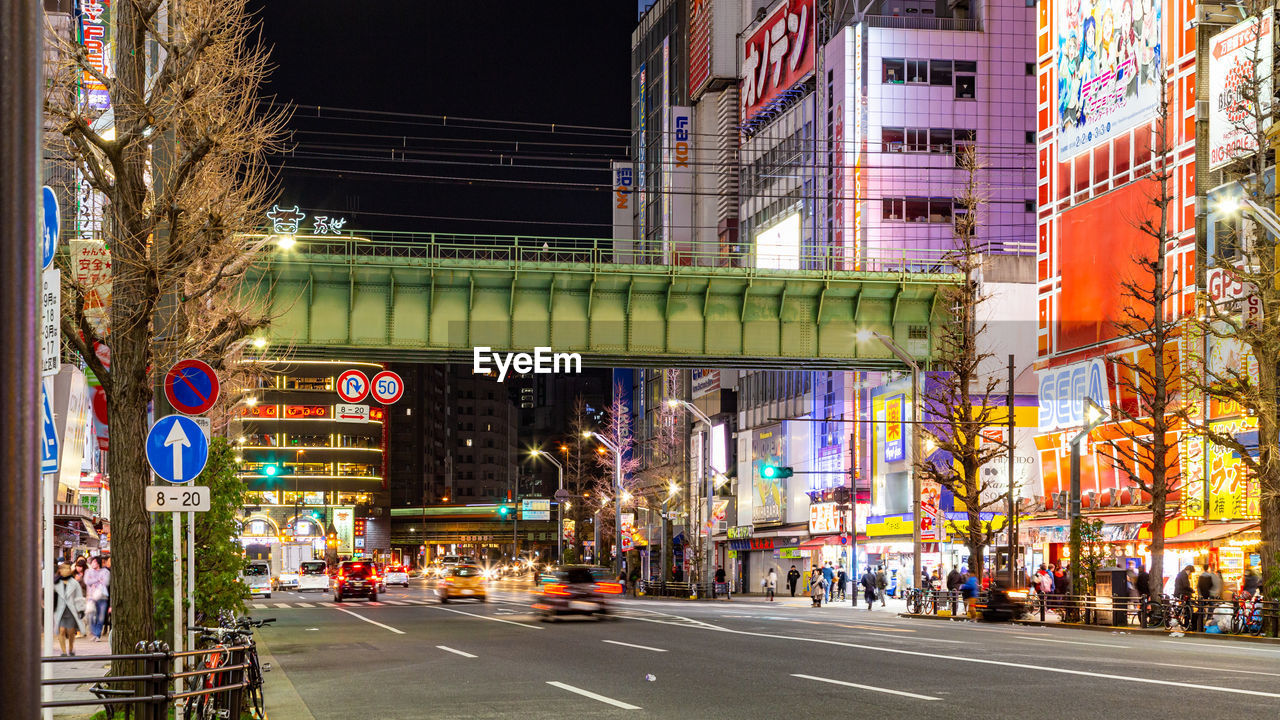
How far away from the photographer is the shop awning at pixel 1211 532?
122ft

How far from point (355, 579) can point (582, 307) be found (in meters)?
21.0

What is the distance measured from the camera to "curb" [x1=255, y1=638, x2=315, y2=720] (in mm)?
14680

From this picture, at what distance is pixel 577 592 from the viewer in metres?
36.1

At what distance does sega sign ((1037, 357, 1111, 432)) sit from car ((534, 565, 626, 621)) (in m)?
18.9

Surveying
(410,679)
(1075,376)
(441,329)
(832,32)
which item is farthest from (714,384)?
(410,679)

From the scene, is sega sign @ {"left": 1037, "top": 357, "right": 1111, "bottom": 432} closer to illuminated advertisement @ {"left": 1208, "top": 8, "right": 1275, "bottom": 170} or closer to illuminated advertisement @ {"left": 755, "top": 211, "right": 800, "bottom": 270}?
illuminated advertisement @ {"left": 1208, "top": 8, "right": 1275, "bottom": 170}

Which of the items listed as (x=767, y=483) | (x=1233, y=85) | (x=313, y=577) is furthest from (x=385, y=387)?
(x=313, y=577)

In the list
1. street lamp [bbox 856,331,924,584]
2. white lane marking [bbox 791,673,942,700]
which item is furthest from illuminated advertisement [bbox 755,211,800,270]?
white lane marking [bbox 791,673,942,700]

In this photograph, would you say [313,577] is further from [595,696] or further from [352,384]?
[595,696]

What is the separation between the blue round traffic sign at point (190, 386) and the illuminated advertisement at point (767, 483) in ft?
212

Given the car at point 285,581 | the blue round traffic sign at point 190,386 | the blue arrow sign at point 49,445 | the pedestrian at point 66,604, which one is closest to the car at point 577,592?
the pedestrian at point 66,604

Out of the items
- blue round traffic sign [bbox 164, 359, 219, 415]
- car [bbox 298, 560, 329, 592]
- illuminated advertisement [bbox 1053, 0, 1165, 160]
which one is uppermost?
illuminated advertisement [bbox 1053, 0, 1165, 160]

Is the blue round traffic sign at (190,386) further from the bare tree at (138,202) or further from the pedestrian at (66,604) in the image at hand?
the pedestrian at (66,604)

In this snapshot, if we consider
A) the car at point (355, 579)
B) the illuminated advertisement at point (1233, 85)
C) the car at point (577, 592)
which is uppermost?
the illuminated advertisement at point (1233, 85)
